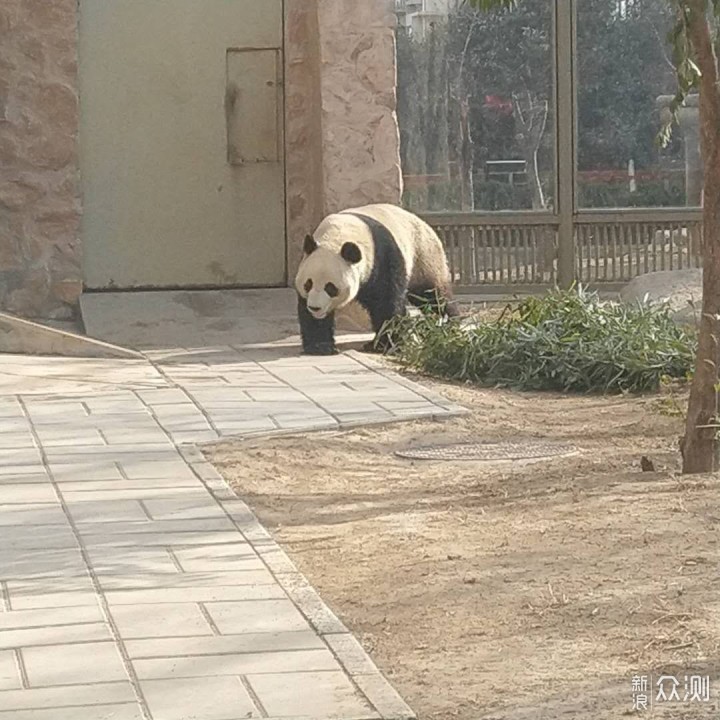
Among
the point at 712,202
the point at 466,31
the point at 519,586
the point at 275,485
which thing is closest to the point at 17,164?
the point at 466,31

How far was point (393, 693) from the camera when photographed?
150 inches

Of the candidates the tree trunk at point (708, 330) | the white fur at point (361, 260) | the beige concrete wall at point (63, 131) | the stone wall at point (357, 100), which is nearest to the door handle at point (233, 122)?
the beige concrete wall at point (63, 131)

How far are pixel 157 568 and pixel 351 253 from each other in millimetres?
4897

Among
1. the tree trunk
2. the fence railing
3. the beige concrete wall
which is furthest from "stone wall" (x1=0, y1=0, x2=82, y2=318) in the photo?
the tree trunk

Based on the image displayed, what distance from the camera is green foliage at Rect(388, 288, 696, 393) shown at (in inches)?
351

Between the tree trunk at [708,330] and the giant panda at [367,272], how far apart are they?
3822 mm

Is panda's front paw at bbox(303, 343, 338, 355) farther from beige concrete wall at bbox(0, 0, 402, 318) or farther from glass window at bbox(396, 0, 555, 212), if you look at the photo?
glass window at bbox(396, 0, 555, 212)

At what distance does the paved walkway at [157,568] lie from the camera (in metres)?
3.81

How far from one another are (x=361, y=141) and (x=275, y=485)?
5.32 meters

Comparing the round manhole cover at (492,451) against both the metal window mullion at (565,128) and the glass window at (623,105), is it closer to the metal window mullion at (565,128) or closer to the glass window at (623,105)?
the metal window mullion at (565,128)

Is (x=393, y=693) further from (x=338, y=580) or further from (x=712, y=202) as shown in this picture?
(x=712, y=202)

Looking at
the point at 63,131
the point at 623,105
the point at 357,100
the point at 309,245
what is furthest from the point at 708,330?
the point at 623,105

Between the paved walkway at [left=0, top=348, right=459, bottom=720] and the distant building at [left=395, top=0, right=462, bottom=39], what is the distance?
169 inches

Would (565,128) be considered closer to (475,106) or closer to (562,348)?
(475,106)
